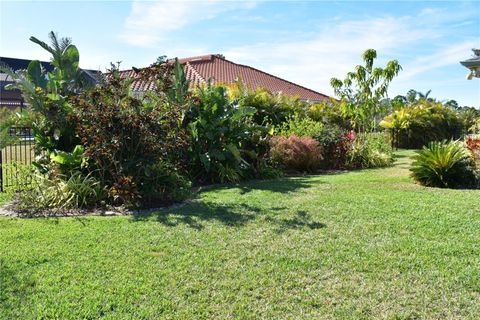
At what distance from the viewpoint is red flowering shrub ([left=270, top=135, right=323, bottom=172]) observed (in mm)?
11930

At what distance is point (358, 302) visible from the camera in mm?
3531

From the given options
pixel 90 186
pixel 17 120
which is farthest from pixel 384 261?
pixel 17 120

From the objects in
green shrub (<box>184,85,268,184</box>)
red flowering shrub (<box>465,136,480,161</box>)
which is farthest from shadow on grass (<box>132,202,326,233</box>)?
red flowering shrub (<box>465,136,480,161</box>)

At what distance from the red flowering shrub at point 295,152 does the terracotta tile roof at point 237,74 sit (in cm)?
1157

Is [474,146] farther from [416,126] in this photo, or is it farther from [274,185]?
[416,126]

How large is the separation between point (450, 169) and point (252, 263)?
6516 mm

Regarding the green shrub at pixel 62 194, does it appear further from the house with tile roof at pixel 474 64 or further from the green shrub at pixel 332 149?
the house with tile roof at pixel 474 64

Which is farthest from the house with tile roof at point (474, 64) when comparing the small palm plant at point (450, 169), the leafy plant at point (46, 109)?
the leafy plant at point (46, 109)

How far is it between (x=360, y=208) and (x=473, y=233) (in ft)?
5.80

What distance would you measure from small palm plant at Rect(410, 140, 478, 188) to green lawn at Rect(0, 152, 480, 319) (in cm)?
209

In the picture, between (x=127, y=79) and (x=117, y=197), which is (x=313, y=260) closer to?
(x=117, y=197)

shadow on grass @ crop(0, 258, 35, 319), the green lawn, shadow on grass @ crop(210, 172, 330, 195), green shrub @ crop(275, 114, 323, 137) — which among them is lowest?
shadow on grass @ crop(0, 258, 35, 319)

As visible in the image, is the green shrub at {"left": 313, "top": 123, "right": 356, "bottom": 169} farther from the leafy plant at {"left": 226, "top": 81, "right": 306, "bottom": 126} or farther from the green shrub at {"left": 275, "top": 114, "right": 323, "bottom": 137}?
the leafy plant at {"left": 226, "top": 81, "right": 306, "bottom": 126}

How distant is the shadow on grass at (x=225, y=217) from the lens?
19.3 feet
